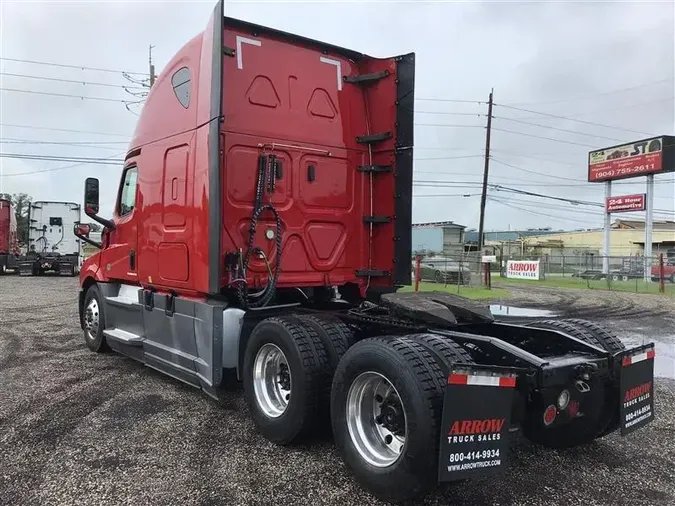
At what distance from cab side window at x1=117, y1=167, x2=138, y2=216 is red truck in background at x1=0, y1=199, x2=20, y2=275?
24832 millimetres

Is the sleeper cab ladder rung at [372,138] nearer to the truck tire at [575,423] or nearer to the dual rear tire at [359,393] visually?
the dual rear tire at [359,393]

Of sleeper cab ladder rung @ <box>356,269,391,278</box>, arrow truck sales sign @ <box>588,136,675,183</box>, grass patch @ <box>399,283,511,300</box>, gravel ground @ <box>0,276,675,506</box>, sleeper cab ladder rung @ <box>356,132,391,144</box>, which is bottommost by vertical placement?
gravel ground @ <box>0,276,675,506</box>

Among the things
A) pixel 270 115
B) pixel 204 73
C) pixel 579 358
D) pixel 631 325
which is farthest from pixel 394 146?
pixel 631 325

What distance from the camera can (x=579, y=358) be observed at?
3664mm

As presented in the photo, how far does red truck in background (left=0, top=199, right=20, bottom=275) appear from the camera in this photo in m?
27.8

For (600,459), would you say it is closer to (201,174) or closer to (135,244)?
(201,174)

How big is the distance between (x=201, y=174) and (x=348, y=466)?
9.24ft

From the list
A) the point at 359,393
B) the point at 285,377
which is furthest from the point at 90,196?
the point at 359,393

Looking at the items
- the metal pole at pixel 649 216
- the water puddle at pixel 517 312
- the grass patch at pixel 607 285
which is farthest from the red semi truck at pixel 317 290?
the metal pole at pixel 649 216

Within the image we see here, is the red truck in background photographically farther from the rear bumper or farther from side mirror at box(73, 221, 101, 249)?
the rear bumper

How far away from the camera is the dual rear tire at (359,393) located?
3.10 m

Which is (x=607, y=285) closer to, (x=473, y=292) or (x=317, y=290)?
(x=473, y=292)

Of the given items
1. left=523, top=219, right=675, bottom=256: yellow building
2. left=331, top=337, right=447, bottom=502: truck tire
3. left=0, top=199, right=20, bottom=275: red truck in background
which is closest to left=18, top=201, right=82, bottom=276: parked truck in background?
left=0, top=199, right=20, bottom=275: red truck in background

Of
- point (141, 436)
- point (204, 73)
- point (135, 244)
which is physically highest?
point (204, 73)
